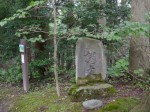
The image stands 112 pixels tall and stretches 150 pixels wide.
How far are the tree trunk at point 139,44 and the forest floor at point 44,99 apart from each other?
25.7 inches

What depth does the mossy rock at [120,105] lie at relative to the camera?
490 centimetres

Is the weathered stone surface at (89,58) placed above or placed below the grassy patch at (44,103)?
above

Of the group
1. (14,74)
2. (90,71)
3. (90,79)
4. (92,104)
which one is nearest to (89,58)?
(90,71)

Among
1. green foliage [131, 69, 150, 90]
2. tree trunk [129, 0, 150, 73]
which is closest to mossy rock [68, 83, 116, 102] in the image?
green foliage [131, 69, 150, 90]

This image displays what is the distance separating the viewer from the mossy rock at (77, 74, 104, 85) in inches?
234

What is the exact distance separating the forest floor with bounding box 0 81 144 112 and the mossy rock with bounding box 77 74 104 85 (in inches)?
19.2

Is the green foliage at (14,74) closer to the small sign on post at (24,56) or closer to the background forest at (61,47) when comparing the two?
the background forest at (61,47)

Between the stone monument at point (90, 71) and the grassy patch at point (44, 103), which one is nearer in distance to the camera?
the grassy patch at point (44, 103)

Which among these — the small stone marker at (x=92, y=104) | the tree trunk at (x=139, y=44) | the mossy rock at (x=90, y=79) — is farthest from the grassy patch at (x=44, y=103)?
the tree trunk at (x=139, y=44)

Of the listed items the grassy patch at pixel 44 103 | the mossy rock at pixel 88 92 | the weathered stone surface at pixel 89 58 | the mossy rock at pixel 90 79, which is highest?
the weathered stone surface at pixel 89 58

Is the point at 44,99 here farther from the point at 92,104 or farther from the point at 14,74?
the point at 14,74

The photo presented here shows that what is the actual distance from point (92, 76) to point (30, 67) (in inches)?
118

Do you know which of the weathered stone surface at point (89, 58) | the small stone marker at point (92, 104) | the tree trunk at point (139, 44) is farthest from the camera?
the tree trunk at point (139, 44)

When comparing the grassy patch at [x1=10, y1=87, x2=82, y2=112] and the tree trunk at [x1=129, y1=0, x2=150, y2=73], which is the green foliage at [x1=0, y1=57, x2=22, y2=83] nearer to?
the grassy patch at [x1=10, y1=87, x2=82, y2=112]
